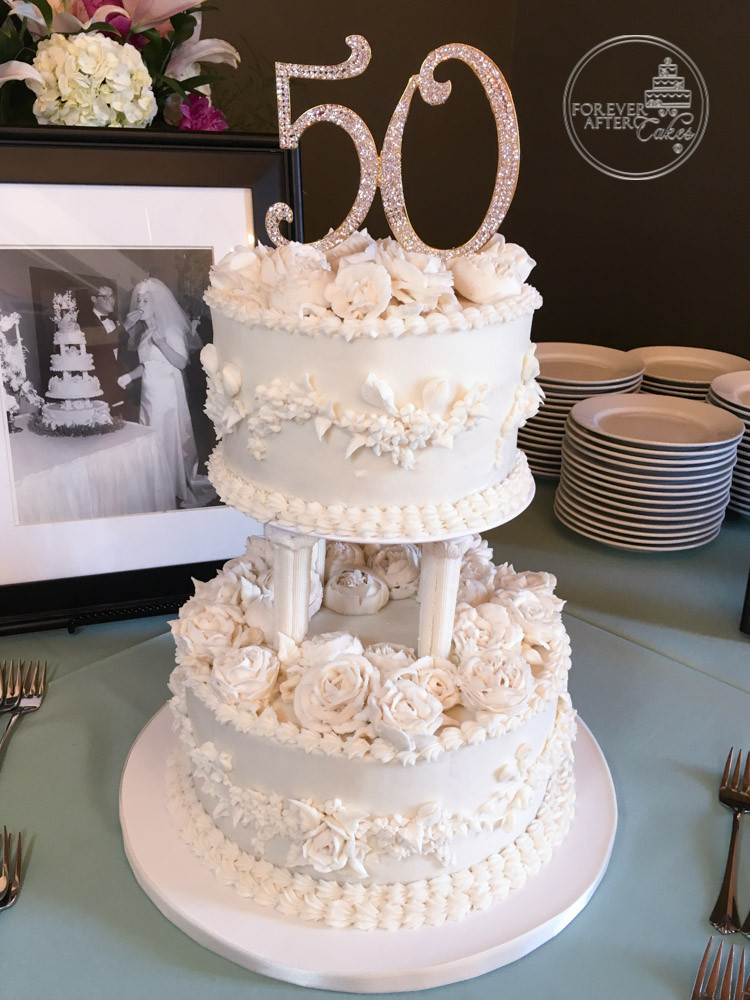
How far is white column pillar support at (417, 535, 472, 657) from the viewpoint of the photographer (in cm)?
130

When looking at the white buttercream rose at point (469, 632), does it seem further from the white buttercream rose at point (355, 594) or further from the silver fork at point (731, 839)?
the silver fork at point (731, 839)

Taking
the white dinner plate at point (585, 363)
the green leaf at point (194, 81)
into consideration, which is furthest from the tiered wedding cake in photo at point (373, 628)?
the white dinner plate at point (585, 363)

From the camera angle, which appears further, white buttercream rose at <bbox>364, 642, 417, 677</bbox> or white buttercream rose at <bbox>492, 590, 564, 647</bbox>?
white buttercream rose at <bbox>492, 590, 564, 647</bbox>

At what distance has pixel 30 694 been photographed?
1.77 m

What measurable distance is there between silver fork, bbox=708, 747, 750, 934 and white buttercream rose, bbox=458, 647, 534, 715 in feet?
1.39

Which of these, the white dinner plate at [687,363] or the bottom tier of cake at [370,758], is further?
the white dinner plate at [687,363]

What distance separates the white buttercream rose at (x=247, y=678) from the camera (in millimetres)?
1338

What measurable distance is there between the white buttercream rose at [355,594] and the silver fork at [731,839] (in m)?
0.69

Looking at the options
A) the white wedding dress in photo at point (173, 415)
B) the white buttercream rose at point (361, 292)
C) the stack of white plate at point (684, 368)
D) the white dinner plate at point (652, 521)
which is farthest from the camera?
the stack of white plate at point (684, 368)

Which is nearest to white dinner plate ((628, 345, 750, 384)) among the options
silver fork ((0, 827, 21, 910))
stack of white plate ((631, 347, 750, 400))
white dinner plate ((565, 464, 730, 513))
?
stack of white plate ((631, 347, 750, 400))

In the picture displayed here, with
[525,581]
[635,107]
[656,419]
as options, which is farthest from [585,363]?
[525,581]

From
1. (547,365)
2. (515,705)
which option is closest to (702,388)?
(547,365)

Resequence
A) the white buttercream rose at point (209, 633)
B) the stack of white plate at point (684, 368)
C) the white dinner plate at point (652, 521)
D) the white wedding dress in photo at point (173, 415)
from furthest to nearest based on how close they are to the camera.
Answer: the stack of white plate at point (684, 368)
the white dinner plate at point (652, 521)
the white wedding dress in photo at point (173, 415)
the white buttercream rose at point (209, 633)

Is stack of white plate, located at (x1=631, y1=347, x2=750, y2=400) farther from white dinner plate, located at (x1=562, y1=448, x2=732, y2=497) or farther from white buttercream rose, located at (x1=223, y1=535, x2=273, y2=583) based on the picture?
white buttercream rose, located at (x1=223, y1=535, x2=273, y2=583)
